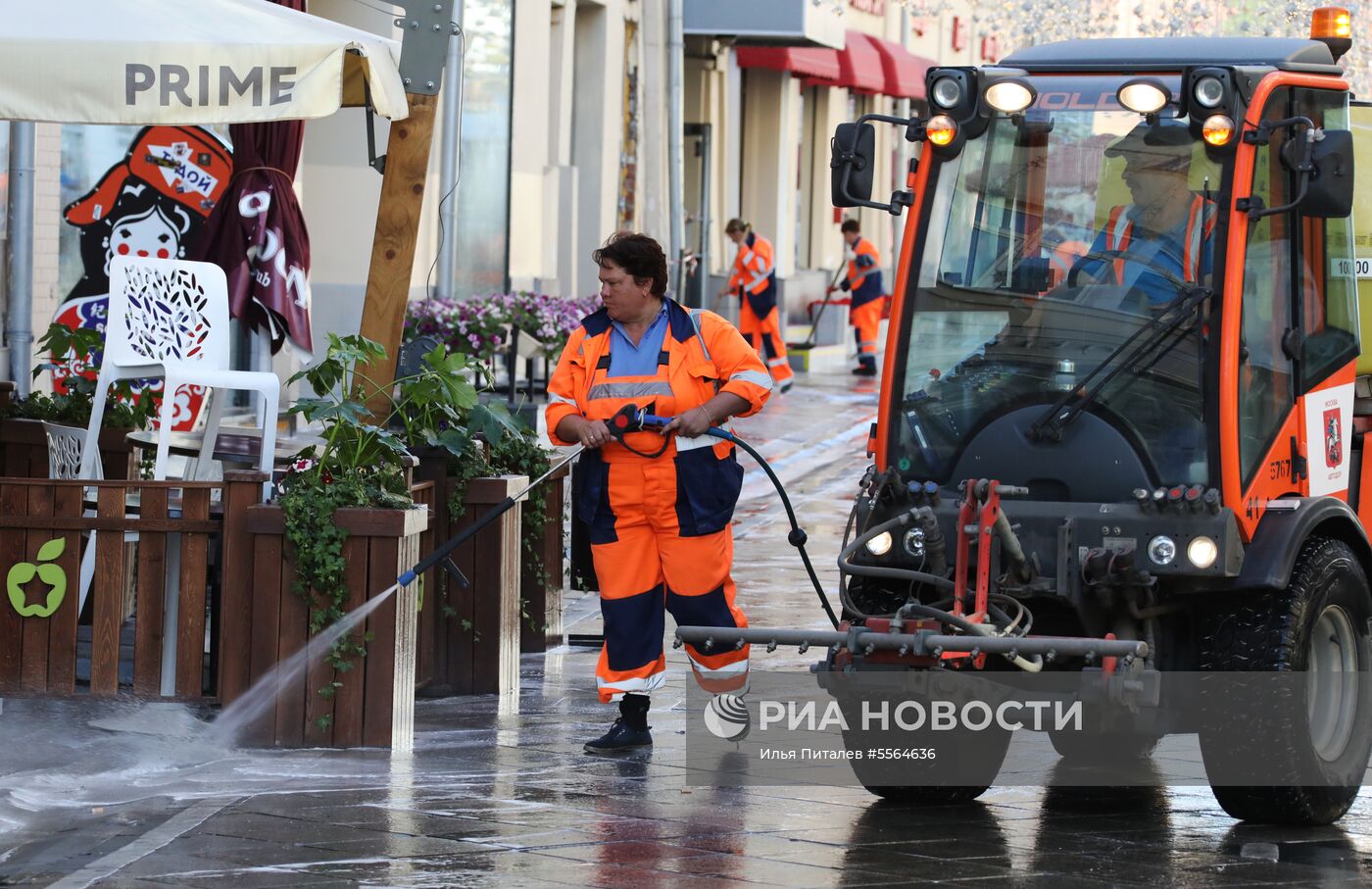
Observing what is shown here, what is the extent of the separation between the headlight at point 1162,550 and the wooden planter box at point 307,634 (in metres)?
2.31

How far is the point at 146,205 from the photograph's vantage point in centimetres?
1363

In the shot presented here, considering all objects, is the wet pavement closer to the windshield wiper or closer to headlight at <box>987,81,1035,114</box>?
the windshield wiper

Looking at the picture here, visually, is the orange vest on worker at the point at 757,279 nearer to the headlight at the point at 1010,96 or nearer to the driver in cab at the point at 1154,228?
the headlight at the point at 1010,96

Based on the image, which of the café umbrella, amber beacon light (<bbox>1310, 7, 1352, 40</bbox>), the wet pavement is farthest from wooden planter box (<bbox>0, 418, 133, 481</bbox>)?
amber beacon light (<bbox>1310, 7, 1352, 40</bbox>)

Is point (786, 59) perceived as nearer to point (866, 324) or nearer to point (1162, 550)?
point (866, 324)

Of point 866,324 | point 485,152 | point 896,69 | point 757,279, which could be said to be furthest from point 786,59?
Answer: point 485,152

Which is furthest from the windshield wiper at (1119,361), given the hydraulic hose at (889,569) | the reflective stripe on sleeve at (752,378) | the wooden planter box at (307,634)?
the wooden planter box at (307,634)

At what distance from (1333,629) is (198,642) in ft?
11.4

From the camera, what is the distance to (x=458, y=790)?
22.0 ft

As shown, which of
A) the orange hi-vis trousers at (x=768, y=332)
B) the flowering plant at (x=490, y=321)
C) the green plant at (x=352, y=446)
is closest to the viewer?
the green plant at (x=352, y=446)

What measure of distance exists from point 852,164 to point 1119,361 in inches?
39.2

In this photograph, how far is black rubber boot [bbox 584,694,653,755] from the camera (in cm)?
745

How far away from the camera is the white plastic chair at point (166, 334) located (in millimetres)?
8180

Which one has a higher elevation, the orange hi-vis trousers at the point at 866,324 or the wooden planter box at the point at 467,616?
Answer: the orange hi-vis trousers at the point at 866,324
